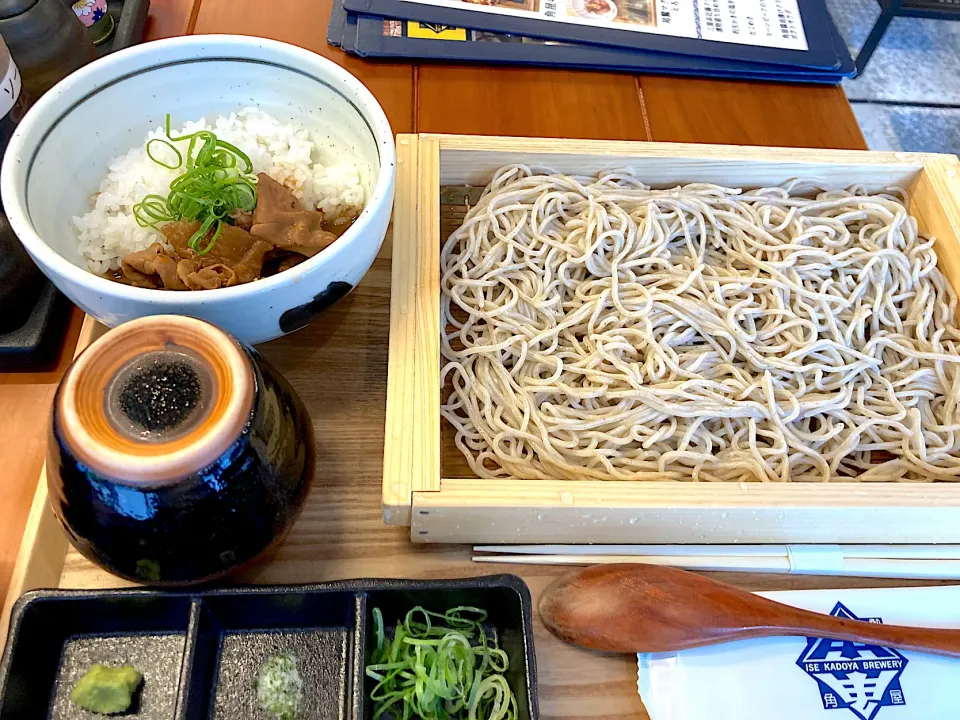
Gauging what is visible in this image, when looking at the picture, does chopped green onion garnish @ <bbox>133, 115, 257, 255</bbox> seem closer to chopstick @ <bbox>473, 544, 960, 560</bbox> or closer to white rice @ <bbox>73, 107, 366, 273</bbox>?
white rice @ <bbox>73, 107, 366, 273</bbox>

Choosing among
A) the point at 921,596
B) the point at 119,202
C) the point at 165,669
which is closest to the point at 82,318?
the point at 119,202

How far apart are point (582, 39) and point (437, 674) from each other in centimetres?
111

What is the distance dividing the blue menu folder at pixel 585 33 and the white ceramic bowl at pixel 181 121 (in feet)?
1.69

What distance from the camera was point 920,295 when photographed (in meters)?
1.03

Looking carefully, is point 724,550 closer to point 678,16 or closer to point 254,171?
point 254,171

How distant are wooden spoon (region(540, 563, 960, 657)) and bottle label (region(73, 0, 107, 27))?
1152 millimetres

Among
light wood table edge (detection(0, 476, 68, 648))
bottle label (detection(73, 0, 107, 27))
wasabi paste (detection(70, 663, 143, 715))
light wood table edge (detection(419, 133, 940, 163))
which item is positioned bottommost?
wasabi paste (detection(70, 663, 143, 715))

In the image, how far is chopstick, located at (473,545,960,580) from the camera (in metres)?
0.82

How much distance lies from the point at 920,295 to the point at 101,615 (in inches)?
42.6

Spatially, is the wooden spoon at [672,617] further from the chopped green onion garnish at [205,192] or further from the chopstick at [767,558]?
the chopped green onion garnish at [205,192]

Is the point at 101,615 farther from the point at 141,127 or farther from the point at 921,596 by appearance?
the point at 921,596

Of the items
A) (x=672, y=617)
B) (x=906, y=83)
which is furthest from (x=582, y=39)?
(x=906, y=83)

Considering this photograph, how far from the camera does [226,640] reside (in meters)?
0.77

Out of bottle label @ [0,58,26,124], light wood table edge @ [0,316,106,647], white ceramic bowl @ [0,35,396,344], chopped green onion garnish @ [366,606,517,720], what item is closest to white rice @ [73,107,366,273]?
white ceramic bowl @ [0,35,396,344]
